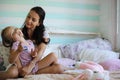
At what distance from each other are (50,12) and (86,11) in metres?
0.53

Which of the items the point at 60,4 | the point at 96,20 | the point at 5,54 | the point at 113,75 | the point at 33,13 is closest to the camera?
the point at 113,75

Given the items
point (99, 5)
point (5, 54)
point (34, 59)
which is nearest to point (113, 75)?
point (34, 59)

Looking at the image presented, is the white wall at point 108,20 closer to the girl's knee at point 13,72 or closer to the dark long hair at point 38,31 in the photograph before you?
the dark long hair at point 38,31

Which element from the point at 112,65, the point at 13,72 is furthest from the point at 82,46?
the point at 13,72

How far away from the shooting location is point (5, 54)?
2641 millimetres

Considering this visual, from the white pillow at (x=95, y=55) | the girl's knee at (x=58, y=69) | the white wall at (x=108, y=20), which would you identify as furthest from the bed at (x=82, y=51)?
the girl's knee at (x=58, y=69)

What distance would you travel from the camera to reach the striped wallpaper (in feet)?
9.62

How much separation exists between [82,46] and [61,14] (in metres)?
0.50

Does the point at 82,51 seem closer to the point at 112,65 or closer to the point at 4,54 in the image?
the point at 112,65

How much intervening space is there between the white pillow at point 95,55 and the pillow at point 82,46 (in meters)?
0.07

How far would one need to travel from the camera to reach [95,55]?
9.78ft

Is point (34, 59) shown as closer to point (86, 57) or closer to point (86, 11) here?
point (86, 57)

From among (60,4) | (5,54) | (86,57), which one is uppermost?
(60,4)

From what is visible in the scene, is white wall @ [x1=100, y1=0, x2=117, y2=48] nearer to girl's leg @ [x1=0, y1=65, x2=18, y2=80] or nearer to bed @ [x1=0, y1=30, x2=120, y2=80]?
bed @ [x1=0, y1=30, x2=120, y2=80]
